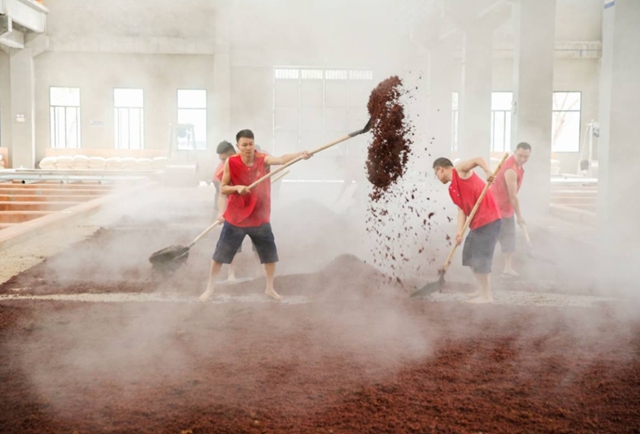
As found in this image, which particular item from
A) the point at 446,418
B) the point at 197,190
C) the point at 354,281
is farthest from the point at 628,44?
the point at 197,190

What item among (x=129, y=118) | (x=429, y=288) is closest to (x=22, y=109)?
(x=129, y=118)

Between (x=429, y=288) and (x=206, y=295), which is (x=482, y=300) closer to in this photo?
(x=429, y=288)

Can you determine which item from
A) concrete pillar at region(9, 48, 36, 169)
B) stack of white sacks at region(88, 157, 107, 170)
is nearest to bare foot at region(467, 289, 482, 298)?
stack of white sacks at region(88, 157, 107, 170)

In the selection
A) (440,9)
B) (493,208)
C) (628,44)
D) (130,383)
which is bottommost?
(130,383)

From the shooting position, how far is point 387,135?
5285 millimetres

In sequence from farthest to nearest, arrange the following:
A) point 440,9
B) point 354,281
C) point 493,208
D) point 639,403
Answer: point 440,9 < point 354,281 < point 493,208 < point 639,403

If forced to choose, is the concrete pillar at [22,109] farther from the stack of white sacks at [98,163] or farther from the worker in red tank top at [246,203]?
the worker in red tank top at [246,203]

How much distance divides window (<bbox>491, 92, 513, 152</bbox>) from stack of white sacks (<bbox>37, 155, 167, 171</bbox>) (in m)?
12.2

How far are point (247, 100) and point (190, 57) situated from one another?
2.78 m

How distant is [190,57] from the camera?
23984 millimetres

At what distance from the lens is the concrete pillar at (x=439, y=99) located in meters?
18.2

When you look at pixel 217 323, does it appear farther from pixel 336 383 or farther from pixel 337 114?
pixel 337 114

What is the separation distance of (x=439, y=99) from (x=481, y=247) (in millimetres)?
13813

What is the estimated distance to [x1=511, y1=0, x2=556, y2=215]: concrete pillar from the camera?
38.4 ft
